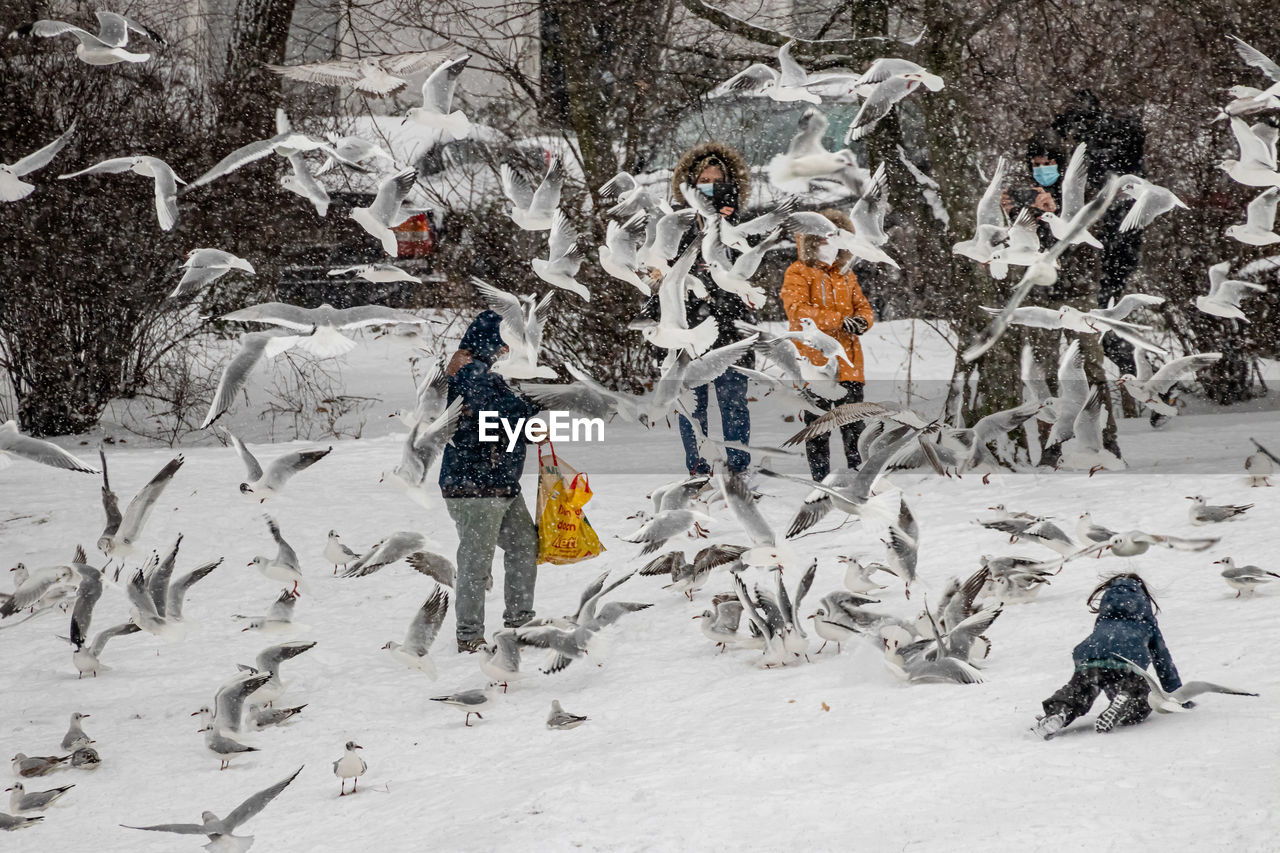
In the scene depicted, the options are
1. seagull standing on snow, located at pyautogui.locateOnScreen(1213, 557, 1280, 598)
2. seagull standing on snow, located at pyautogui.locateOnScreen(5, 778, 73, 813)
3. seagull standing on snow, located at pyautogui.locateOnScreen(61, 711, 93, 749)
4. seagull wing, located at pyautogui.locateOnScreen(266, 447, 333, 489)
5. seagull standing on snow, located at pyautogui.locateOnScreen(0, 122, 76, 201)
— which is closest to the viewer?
seagull standing on snow, located at pyautogui.locateOnScreen(5, 778, 73, 813)

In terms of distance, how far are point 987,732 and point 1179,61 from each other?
629cm

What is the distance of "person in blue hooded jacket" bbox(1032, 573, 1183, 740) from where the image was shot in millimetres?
3631

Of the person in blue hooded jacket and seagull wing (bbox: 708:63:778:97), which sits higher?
seagull wing (bbox: 708:63:778:97)

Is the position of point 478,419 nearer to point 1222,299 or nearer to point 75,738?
point 75,738

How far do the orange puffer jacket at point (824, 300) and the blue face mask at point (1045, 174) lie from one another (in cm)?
124

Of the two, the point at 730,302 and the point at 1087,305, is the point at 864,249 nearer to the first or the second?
the point at 730,302

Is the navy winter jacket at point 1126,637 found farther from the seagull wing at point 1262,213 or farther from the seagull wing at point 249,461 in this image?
the seagull wing at point 249,461

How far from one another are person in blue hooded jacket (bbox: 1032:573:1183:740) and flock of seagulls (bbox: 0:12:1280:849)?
2.24ft

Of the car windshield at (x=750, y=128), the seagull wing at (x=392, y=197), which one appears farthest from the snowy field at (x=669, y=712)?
the car windshield at (x=750, y=128)

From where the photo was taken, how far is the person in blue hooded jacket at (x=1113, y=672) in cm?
363

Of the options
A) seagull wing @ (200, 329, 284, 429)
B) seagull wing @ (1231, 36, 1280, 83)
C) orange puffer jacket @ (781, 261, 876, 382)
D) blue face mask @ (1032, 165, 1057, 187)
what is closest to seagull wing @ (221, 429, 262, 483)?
seagull wing @ (200, 329, 284, 429)

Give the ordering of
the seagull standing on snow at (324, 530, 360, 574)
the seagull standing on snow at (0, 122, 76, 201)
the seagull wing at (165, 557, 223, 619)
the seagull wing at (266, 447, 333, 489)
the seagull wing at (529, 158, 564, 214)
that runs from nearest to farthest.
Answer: the seagull wing at (165, 557, 223, 619)
the seagull wing at (266, 447, 333, 489)
the seagull standing on snow at (0, 122, 76, 201)
the seagull wing at (529, 158, 564, 214)
the seagull standing on snow at (324, 530, 360, 574)

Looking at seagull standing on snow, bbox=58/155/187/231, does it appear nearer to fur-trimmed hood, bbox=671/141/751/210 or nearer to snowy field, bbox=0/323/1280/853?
snowy field, bbox=0/323/1280/853

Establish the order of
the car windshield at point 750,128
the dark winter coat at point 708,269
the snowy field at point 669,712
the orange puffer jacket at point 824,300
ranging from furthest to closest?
the car windshield at point 750,128, the orange puffer jacket at point 824,300, the dark winter coat at point 708,269, the snowy field at point 669,712
